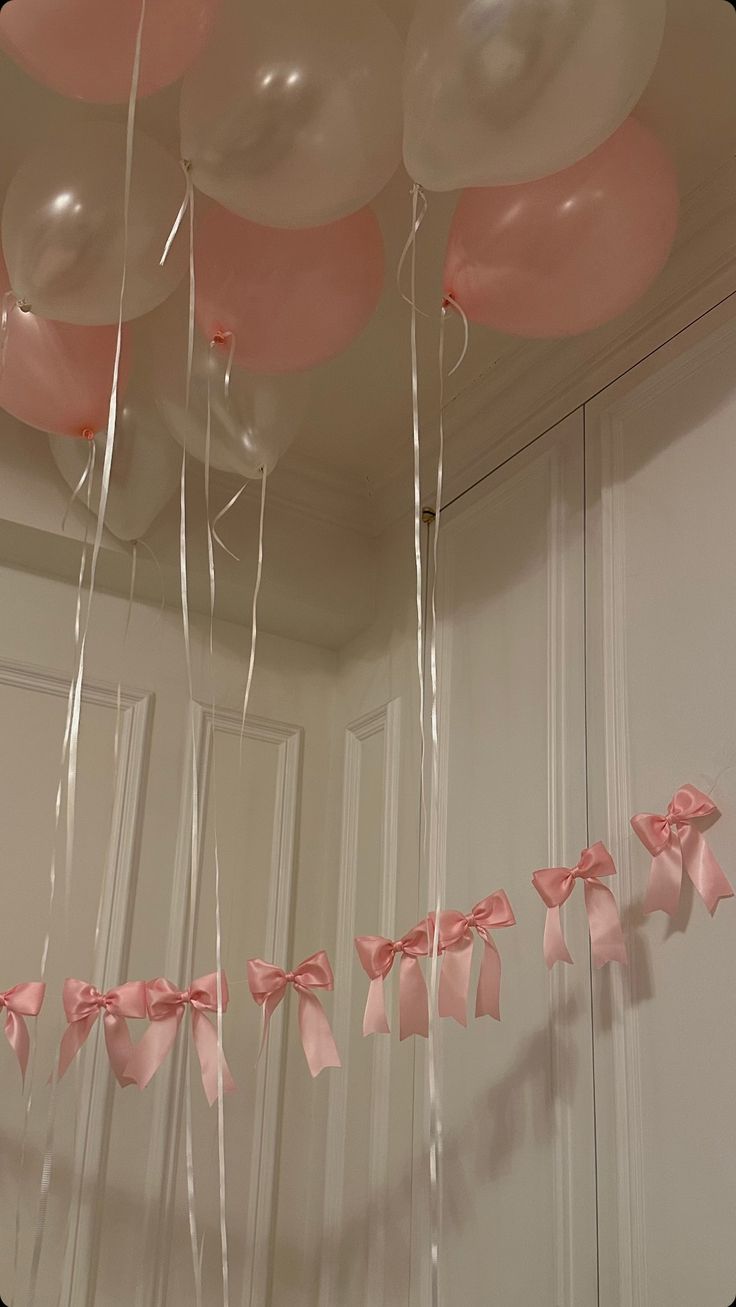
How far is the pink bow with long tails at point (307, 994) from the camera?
58.8 inches

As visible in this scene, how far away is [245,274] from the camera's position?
4.70ft

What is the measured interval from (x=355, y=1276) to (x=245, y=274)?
1.39 metres

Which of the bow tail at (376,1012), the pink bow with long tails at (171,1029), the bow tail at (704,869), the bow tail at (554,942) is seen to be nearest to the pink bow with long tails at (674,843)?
the bow tail at (704,869)

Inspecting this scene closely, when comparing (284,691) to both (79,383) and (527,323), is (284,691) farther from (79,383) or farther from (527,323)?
(527,323)

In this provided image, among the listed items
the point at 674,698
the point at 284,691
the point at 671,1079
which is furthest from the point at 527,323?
the point at 284,691

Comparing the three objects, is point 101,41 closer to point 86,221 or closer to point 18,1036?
point 86,221

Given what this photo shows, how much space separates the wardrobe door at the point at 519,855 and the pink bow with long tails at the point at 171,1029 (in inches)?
14.2

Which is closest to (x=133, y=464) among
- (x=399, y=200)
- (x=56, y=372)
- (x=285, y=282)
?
(x=56, y=372)

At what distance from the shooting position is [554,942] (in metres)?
1.40

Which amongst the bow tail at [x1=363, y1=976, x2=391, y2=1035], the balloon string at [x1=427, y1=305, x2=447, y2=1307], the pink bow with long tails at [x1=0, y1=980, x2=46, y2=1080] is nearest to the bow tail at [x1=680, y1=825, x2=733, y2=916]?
the balloon string at [x1=427, y1=305, x2=447, y2=1307]

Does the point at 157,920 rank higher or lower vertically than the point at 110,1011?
higher

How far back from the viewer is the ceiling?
57.1 inches

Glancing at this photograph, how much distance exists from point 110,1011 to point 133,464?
0.72 metres

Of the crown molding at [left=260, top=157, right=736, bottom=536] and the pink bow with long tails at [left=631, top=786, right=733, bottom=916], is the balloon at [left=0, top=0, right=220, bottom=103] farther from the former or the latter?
the pink bow with long tails at [left=631, top=786, right=733, bottom=916]
